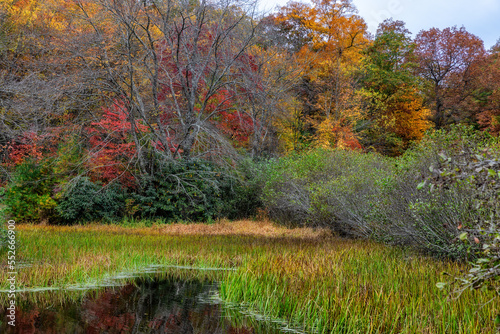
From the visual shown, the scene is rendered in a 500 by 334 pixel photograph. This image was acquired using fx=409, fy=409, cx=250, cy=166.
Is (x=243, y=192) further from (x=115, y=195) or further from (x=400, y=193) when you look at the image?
(x=400, y=193)

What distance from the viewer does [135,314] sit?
4785mm

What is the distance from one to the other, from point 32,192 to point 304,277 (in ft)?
39.6

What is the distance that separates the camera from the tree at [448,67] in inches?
1278

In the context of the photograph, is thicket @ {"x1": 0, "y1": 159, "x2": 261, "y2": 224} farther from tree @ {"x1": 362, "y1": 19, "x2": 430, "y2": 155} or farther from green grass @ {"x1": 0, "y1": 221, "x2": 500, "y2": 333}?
tree @ {"x1": 362, "y1": 19, "x2": 430, "y2": 155}

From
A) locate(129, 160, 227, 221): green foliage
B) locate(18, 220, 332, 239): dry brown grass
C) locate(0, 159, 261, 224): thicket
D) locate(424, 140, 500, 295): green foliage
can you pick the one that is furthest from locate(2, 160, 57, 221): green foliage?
locate(424, 140, 500, 295): green foliage

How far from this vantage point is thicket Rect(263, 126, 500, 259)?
3.80 metres

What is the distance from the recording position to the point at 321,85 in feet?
92.0

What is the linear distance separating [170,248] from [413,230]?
493cm

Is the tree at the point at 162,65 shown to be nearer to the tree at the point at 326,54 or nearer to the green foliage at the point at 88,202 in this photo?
the green foliage at the point at 88,202

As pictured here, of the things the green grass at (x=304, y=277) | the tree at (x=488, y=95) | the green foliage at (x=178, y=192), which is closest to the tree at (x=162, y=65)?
the green foliage at (x=178, y=192)

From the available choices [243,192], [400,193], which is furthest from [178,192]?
[400,193]

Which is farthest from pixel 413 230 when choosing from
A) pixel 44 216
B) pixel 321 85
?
pixel 321 85

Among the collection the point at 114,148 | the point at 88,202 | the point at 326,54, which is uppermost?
the point at 326,54

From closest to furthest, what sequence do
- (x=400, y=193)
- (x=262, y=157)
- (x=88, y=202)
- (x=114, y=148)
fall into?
(x=400, y=193)
(x=88, y=202)
(x=114, y=148)
(x=262, y=157)
